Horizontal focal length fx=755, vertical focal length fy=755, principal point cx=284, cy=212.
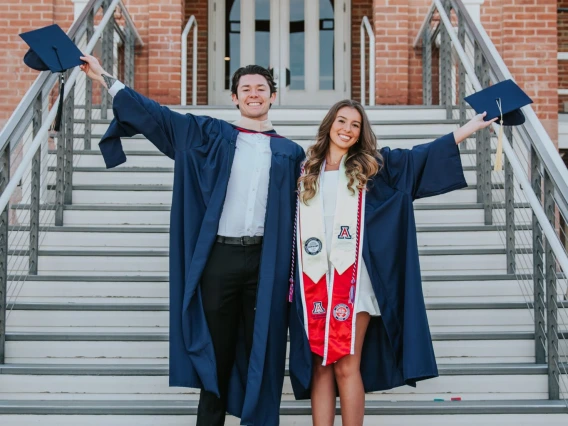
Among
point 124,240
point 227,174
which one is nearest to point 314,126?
point 124,240

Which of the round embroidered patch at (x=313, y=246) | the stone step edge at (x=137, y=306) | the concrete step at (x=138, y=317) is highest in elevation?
the round embroidered patch at (x=313, y=246)

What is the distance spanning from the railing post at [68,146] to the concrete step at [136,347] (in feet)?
4.10

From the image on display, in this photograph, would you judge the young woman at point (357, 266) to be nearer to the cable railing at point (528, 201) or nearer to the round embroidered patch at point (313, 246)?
the round embroidered patch at point (313, 246)

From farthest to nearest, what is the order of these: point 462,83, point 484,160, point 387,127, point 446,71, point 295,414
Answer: point 446,71 < point 387,127 < point 462,83 < point 484,160 < point 295,414

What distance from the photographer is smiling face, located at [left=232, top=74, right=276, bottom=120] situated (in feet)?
10.3

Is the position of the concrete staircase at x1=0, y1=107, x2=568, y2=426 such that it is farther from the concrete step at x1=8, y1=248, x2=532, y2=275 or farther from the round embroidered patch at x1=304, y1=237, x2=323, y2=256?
the round embroidered patch at x1=304, y1=237, x2=323, y2=256

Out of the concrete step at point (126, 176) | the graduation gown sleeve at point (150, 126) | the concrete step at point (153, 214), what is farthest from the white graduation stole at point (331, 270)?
the concrete step at point (126, 176)

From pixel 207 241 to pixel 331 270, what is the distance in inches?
20.1

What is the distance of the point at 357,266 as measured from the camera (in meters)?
3.05

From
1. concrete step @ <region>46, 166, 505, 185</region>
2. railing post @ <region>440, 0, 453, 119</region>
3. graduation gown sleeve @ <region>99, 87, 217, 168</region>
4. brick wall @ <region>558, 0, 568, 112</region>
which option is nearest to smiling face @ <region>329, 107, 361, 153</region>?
graduation gown sleeve @ <region>99, 87, 217, 168</region>

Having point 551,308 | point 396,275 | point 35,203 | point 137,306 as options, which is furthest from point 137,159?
point 551,308

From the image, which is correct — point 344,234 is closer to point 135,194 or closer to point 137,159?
point 135,194

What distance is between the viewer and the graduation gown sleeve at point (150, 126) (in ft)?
9.99

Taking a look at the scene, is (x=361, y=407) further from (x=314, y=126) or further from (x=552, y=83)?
(x=552, y=83)
